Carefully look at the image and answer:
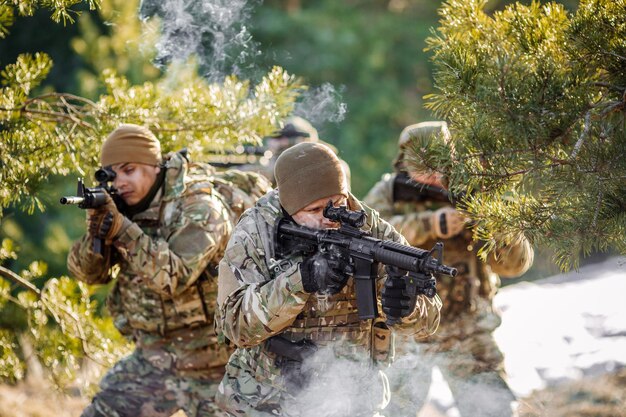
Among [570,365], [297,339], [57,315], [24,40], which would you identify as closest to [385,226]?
[297,339]

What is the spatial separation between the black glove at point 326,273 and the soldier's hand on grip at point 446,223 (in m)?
2.45

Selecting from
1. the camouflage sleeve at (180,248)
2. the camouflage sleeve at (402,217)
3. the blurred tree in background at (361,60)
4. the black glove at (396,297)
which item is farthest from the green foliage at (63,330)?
the blurred tree in background at (361,60)

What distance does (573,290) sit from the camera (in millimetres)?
11680

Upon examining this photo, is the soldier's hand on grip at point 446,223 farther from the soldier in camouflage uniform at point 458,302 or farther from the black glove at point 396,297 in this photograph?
the black glove at point 396,297

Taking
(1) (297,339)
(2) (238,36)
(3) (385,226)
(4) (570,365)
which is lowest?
(4) (570,365)

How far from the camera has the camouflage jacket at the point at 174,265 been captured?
530 centimetres

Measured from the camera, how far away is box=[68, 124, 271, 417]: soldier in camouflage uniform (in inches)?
212

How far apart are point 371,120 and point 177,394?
13.2 meters

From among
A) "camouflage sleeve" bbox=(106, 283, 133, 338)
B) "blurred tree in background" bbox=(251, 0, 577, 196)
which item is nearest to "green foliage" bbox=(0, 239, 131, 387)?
"camouflage sleeve" bbox=(106, 283, 133, 338)

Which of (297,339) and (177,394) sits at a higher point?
(297,339)

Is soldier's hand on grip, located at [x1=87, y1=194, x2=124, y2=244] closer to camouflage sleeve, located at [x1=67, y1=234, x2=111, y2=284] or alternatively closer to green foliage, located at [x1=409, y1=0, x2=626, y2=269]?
camouflage sleeve, located at [x1=67, y1=234, x2=111, y2=284]

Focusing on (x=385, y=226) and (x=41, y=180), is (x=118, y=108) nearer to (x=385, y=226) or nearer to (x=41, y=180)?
(x=41, y=180)

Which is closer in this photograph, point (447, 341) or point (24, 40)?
point (447, 341)

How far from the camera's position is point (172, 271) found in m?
5.26
